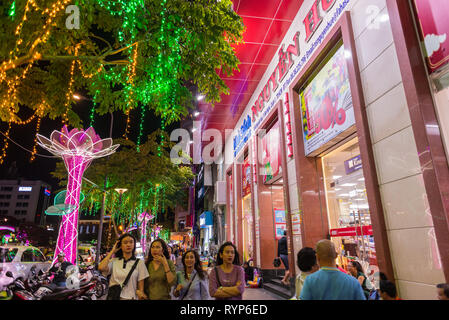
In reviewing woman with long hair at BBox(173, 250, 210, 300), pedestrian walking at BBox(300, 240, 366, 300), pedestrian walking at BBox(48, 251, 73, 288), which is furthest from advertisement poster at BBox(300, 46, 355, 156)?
pedestrian walking at BBox(48, 251, 73, 288)

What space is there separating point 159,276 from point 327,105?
5.34 metres

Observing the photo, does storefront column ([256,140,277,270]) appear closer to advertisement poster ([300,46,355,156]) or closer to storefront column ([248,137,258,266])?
storefront column ([248,137,258,266])

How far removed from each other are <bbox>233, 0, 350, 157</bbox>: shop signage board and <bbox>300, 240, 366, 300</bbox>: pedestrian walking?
5.54m

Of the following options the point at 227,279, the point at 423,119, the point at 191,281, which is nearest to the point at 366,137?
the point at 423,119

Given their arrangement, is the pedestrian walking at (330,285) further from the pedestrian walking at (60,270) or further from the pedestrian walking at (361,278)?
the pedestrian walking at (60,270)

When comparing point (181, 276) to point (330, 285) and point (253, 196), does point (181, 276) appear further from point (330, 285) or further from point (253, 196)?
point (253, 196)

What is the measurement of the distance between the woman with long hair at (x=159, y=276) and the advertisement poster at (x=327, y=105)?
443cm

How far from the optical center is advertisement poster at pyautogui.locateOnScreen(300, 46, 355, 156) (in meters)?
5.85

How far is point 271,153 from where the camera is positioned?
1043cm

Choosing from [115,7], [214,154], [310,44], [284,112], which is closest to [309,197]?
[284,112]

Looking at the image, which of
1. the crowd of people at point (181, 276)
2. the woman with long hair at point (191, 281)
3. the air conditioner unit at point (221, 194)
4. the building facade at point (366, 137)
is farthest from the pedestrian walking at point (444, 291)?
the air conditioner unit at point (221, 194)

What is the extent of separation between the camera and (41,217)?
92000 mm
